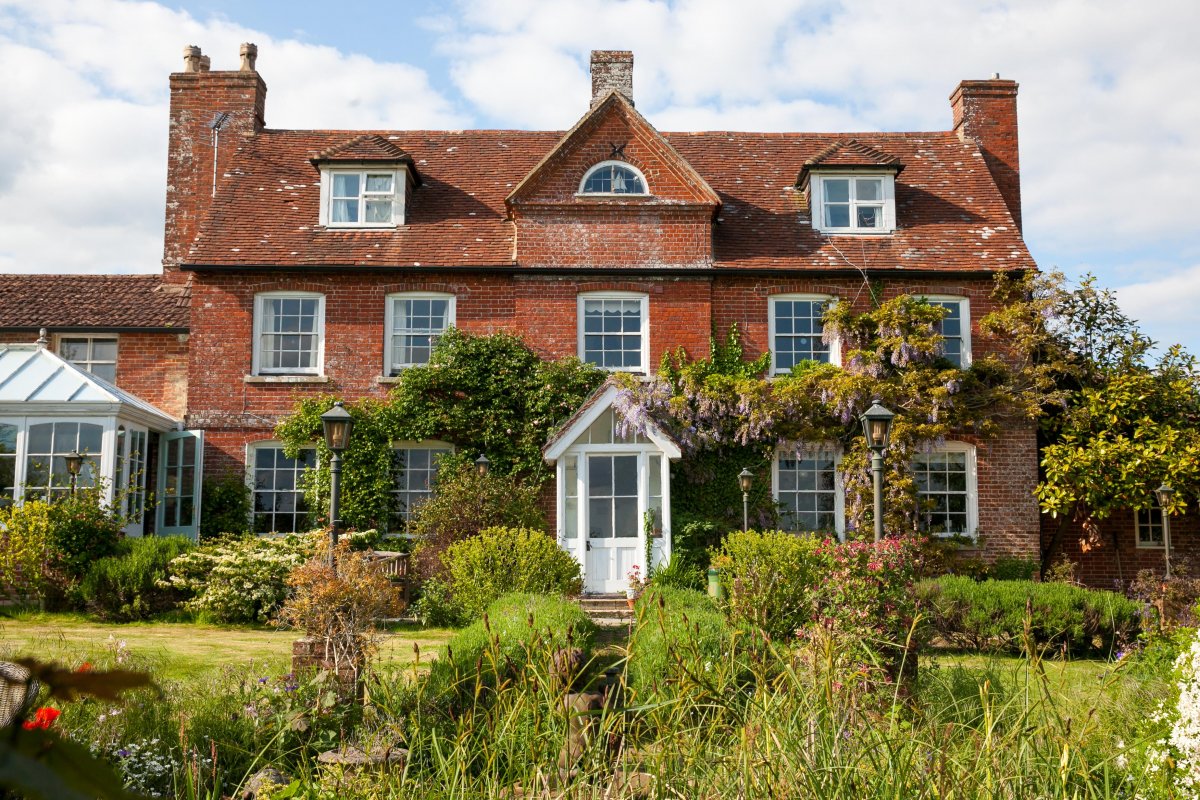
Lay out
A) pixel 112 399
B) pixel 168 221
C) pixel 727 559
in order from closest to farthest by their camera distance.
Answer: pixel 727 559, pixel 112 399, pixel 168 221

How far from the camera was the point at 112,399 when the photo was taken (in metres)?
16.1

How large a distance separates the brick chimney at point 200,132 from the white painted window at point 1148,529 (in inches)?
788

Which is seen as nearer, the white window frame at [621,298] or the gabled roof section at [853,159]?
the white window frame at [621,298]

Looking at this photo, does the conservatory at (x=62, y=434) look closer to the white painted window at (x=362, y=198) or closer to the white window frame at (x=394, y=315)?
the white window frame at (x=394, y=315)

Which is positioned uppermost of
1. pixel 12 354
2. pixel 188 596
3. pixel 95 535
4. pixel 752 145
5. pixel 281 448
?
pixel 752 145

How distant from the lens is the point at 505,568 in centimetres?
1278

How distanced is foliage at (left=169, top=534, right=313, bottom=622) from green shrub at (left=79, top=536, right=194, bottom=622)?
1.00ft

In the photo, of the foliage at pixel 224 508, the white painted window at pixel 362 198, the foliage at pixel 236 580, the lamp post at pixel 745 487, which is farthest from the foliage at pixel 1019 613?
the white painted window at pixel 362 198

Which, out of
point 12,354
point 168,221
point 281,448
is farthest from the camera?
point 168,221

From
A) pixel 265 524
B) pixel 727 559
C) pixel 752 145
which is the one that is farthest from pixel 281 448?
pixel 752 145

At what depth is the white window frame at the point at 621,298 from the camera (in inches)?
733

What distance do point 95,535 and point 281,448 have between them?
3.81 meters

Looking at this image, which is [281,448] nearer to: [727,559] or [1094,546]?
[727,559]

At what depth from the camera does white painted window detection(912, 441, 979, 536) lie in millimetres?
18406
